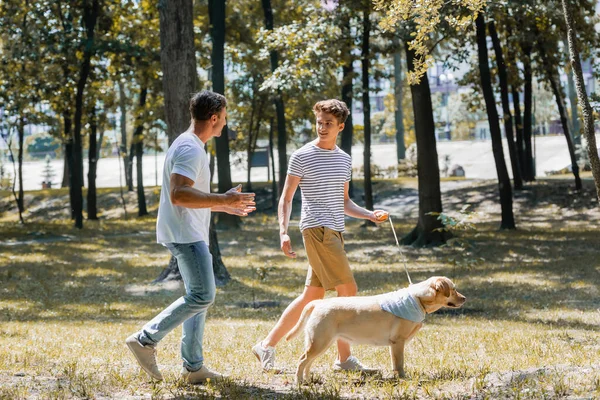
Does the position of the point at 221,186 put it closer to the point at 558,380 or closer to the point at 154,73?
the point at 154,73

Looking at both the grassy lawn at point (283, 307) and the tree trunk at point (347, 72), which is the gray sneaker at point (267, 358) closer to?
the grassy lawn at point (283, 307)

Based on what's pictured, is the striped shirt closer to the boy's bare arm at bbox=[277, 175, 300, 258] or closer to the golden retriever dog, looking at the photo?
the boy's bare arm at bbox=[277, 175, 300, 258]

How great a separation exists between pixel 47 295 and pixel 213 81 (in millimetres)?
12604

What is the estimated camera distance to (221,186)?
2892cm

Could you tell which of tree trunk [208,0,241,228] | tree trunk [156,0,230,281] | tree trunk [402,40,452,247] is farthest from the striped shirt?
tree trunk [208,0,241,228]

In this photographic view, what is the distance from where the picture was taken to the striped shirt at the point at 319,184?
22.2 ft

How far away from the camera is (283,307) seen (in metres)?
12.8

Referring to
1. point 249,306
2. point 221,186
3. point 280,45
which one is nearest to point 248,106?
point 221,186

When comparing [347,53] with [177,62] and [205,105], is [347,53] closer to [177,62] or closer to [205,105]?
[177,62]

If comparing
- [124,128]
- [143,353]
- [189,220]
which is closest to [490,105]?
[189,220]

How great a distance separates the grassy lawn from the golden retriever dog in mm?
314

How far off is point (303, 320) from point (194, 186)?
127 cm

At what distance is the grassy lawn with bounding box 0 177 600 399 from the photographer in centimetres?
619

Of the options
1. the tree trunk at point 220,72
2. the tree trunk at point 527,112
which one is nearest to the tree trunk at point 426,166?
the tree trunk at point 220,72
